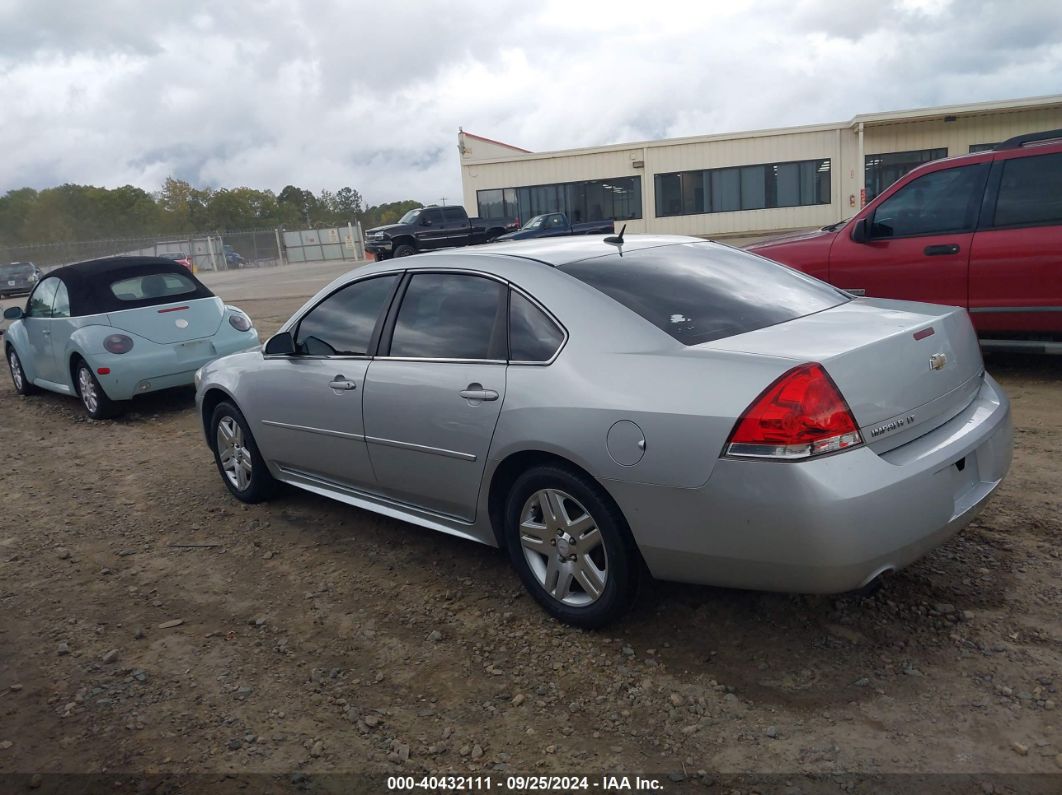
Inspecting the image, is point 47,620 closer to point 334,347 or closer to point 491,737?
point 334,347

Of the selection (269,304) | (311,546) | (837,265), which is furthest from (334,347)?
(269,304)

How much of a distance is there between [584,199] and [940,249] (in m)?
30.6

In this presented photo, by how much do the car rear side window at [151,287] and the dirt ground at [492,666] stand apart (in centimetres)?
409

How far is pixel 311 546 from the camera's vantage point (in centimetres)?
464

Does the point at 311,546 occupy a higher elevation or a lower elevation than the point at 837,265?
lower

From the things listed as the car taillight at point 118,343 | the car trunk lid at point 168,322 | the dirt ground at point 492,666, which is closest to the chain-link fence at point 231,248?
the car trunk lid at point 168,322

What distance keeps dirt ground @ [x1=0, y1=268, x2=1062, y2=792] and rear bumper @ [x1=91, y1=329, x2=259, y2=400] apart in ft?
10.9

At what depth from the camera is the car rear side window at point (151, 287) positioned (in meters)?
8.31

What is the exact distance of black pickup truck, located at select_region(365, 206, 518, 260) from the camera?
93.2ft

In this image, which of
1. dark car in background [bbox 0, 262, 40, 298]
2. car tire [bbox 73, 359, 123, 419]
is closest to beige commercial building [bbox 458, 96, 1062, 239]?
dark car in background [bbox 0, 262, 40, 298]

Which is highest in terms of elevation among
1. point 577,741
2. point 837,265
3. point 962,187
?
point 962,187

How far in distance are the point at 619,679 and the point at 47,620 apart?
8.85 feet

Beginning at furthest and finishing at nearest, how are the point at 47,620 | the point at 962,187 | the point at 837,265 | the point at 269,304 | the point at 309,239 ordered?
1. the point at 309,239
2. the point at 269,304
3. the point at 837,265
4. the point at 962,187
5. the point at 47,620

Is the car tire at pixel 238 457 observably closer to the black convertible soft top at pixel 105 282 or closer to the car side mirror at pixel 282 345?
the car side mirror at pixel 282 345
